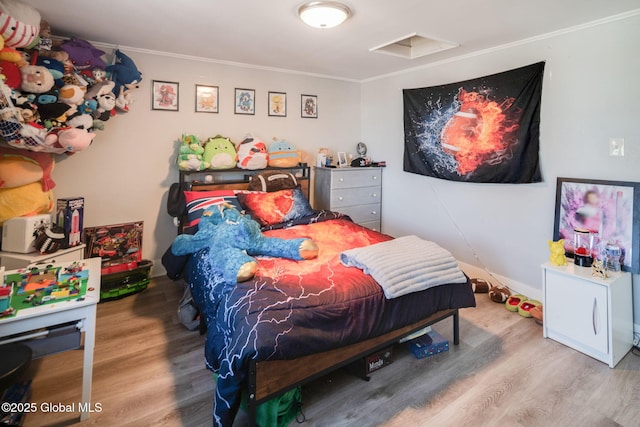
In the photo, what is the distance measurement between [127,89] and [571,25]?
367 cm

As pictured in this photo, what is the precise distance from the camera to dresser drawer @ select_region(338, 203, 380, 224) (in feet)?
13.6

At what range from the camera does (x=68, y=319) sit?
5.04 ft

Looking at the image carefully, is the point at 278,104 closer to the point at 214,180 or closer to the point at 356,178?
the point at 214,180

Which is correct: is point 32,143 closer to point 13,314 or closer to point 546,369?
point 13,314

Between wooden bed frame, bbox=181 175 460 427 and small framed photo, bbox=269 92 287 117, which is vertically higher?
small framed photo, bbox=269 92 287 117

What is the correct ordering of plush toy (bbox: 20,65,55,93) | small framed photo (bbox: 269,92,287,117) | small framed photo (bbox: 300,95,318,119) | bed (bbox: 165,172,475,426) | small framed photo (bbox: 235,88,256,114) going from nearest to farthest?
bed (bbox: 165,172,475,426) → plush toy (bbox: 20,65,55,93) → small framed photo (bbox: 235,88,256,114) → small framed photo (bbox: 269,92,287,117) → small framed photo (bbox: 300,95,318,119)

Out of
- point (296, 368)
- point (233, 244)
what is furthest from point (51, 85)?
point (296, 368)

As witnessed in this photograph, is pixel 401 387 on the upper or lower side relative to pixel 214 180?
lower

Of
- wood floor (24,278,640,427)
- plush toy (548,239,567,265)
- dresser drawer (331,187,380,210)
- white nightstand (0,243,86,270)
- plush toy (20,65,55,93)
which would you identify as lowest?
wood floor (24,278,640,427)

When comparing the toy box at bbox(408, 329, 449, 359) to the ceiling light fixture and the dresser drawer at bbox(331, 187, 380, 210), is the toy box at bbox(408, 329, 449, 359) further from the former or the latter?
the ceiling light fixture

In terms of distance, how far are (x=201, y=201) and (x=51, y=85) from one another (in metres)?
1.33

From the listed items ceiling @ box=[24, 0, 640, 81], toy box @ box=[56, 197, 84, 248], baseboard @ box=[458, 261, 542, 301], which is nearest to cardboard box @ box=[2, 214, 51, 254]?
toy box @ box=[56, 197, 84, 248]

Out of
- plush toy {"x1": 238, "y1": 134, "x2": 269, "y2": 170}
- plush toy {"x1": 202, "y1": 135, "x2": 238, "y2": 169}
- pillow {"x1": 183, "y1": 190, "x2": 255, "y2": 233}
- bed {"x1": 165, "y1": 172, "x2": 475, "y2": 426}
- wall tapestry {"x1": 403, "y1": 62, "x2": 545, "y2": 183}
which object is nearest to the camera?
bed {"x1": 165, "y1": 172, "x2": 475, "y2": 426}

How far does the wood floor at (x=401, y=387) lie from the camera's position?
1658 millimetres
